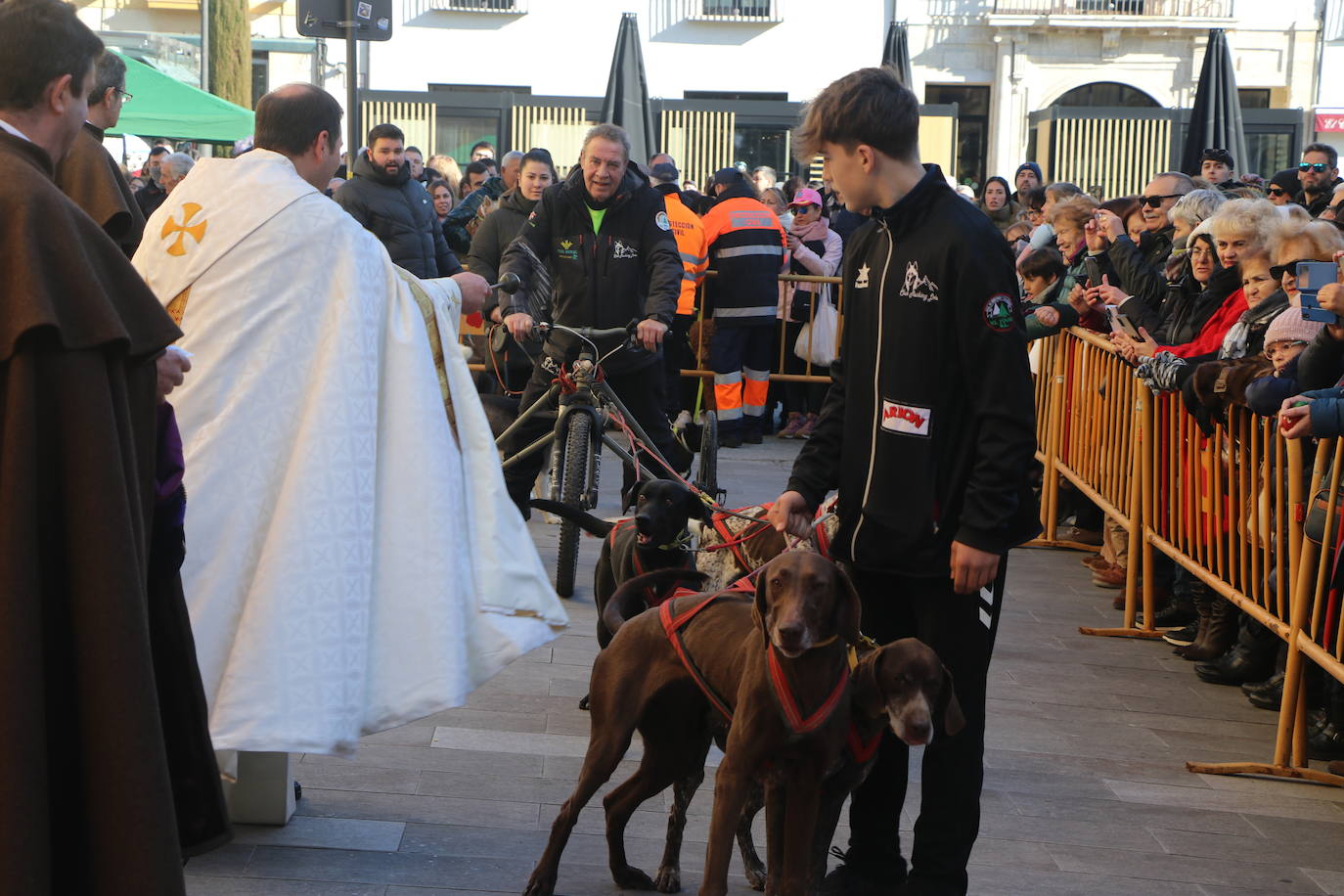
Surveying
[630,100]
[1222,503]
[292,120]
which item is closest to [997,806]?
[1222,503]

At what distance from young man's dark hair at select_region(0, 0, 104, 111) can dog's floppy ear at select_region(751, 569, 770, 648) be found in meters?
1.77

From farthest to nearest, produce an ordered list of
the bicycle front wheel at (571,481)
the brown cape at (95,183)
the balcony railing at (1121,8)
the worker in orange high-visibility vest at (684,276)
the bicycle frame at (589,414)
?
1. the balcony railing at (1121,8)
2. the worker in orange high-visibility vest at (684,276)
3. the bicycle frame at (589,414)
4. the bicycle front wheel at (571,481)
5. the brown cape at (95,183)

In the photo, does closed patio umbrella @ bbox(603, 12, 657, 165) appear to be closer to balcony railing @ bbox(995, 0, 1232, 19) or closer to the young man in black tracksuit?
the young man in black tracksuit

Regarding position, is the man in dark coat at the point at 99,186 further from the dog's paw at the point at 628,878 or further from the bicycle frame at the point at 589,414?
the bicycle frame at the point at 589,414

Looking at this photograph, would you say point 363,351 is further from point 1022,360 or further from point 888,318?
point 1022,360

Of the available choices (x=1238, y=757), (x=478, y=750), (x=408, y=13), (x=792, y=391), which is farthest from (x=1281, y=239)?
(x=408, y=13)

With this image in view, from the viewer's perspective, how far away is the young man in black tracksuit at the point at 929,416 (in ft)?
11.6

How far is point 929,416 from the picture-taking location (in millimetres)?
3619

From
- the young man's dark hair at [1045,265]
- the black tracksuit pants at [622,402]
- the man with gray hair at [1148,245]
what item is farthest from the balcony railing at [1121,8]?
the black tracksuit pants at [622,402]

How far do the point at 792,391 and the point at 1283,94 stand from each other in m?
25.7

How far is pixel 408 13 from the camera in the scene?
1373 inches

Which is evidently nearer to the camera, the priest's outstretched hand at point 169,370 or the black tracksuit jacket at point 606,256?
the priest's outstretched hand at point 169,370

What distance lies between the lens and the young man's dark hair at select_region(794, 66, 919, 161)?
11.8ft

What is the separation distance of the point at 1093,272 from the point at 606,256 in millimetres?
2836
